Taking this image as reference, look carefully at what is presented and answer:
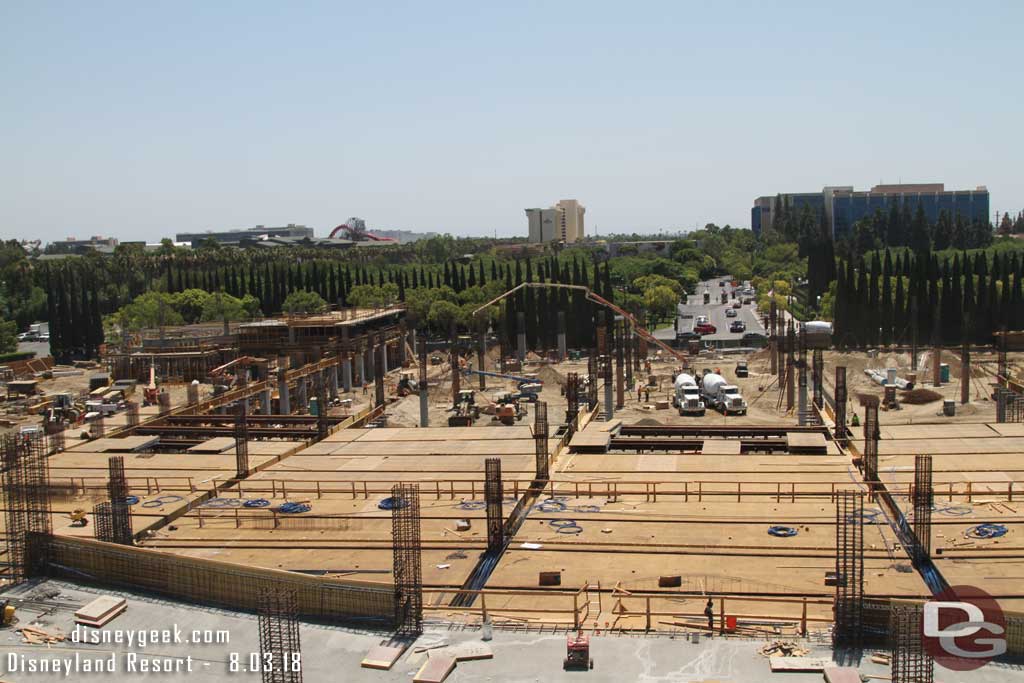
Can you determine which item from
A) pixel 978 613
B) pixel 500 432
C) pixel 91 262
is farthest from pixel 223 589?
pixel 91 262

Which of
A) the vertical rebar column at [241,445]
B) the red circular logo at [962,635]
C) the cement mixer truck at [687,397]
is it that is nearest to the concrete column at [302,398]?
the cement mixer truck at [687,397]

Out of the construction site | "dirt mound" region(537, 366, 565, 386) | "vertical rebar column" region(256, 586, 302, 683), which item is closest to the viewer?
"vertical rebar column" region(256, 586, 302, 683)

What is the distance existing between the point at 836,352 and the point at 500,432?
97.0 feet

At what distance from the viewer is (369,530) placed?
17.9m

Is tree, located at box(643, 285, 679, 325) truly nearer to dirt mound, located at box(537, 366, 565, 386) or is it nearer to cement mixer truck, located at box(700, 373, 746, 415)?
dirt mound, located at box(537, 366, 565, 386)

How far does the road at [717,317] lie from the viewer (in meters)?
62.0

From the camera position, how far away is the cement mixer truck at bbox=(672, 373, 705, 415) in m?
37.0

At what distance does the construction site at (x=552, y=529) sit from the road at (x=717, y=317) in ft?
80.8

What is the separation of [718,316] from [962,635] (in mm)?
65295

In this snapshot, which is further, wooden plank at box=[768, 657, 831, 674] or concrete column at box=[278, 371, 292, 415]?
concrete column at box=[278, 371, 292, 415]

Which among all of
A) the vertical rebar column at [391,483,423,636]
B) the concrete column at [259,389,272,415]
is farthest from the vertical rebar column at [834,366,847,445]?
the concrete column at [259,389,272,415]

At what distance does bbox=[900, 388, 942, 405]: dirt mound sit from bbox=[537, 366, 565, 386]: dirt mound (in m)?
13.9

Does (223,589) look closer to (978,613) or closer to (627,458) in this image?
(978,613)

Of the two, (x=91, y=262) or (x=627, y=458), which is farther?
(x=91, y=262)
